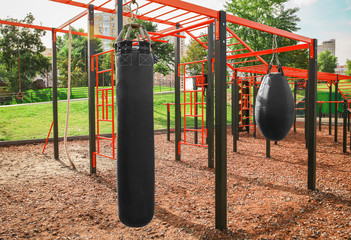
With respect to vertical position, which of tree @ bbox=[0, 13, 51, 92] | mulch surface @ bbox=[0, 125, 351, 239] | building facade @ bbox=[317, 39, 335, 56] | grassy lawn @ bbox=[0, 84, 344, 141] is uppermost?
building facade @ bbox=[317, 39, 335, 56]

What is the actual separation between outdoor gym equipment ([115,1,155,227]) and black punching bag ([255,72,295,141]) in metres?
2.29

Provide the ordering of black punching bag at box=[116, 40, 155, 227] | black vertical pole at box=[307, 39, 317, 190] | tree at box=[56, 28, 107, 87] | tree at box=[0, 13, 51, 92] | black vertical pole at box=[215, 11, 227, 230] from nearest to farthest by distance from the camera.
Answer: black punching bag at box=[116, 40, 155, 227]
black vertical pole at box=[215, 11, 227, 230]
black vertical pole at box=[307, 39, 317, 190]
tree at box=[0, 13, 51, 92]
tree at box=[56, 28, 107, 87]

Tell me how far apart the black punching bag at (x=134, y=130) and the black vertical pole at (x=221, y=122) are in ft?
3.90

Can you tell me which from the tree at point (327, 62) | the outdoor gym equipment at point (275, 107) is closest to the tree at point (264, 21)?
the outdoor gym equipment at point (275, 107)

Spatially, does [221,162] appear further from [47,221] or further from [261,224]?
[47,221]

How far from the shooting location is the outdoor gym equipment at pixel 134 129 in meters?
2.11

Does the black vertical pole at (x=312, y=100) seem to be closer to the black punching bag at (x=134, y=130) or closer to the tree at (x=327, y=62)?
the black punching bag at (x=134, y=130)

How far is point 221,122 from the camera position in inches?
126

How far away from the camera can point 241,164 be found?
6.61 m

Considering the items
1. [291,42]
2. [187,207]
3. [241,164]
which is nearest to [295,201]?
[187,207]

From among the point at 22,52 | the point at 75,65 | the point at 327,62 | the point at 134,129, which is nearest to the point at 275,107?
the point at 134,129

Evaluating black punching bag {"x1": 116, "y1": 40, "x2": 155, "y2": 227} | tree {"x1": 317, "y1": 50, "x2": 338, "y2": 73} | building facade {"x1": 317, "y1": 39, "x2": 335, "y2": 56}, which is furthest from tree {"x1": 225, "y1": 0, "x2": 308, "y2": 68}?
building facade {"x1": 317, "y1": 39, "x2": 335, "y2": 56}

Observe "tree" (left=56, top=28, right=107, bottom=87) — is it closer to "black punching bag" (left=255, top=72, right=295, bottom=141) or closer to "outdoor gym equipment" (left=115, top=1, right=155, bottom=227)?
"black punching bag" (left=255, top=72, right=295, bottom=141)

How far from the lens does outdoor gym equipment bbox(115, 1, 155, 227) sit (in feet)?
6.93
